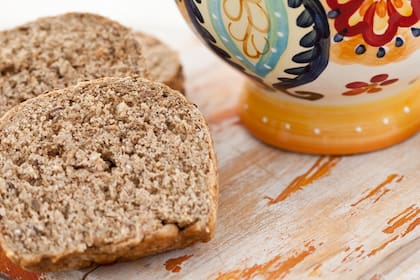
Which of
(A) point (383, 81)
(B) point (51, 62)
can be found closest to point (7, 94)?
(B) point (51, 62)

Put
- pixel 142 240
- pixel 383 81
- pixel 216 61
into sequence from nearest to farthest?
pixel 142 240 < pixel 383 81 < pixel 216 61

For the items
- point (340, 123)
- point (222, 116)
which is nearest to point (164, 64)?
point (222, 116)

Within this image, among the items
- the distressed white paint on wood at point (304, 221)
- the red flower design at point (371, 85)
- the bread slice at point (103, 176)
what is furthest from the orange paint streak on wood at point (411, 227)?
the bread slice at point (103, 176)

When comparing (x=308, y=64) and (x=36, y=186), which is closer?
(x=36, y=186)

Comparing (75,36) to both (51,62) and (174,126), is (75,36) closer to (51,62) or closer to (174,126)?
(51,62)

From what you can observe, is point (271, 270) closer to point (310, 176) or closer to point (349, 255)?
point (349, 255)

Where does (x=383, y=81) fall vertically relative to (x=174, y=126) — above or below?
above

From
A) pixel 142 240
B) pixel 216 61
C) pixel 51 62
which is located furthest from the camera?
pixel 216 61
